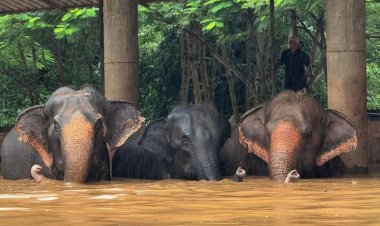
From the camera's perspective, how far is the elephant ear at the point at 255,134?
40.0 feet

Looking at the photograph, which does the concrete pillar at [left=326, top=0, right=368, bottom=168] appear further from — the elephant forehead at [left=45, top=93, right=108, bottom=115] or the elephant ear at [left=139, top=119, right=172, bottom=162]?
the elephant forehead at [left=45, top=93, right=108, bottom=115]

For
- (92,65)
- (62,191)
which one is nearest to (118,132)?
(62,191)

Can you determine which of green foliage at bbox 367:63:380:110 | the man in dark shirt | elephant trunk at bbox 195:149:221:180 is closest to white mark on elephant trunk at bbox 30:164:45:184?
elephant trunk at bbox 195:149:221:180

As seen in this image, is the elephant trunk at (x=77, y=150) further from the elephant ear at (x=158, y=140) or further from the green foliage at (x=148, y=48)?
the green foliage at (x=148, y=48)

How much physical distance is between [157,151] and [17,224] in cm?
660

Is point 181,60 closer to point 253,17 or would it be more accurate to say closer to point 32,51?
point 253,17

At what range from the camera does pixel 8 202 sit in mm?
7922

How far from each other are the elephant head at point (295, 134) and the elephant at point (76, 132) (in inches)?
56.5

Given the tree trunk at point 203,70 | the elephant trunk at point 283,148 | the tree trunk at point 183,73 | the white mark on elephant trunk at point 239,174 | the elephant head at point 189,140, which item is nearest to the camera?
the white mark on elephant trunk at point 239,174

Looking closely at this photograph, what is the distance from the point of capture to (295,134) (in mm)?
11320

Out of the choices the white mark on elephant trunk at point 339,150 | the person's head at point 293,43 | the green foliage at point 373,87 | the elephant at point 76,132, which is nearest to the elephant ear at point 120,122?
the elephant at point 76,132

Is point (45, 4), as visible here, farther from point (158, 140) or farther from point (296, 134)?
point (296, 134)

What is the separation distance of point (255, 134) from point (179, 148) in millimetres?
931

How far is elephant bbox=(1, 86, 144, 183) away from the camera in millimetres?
10789
